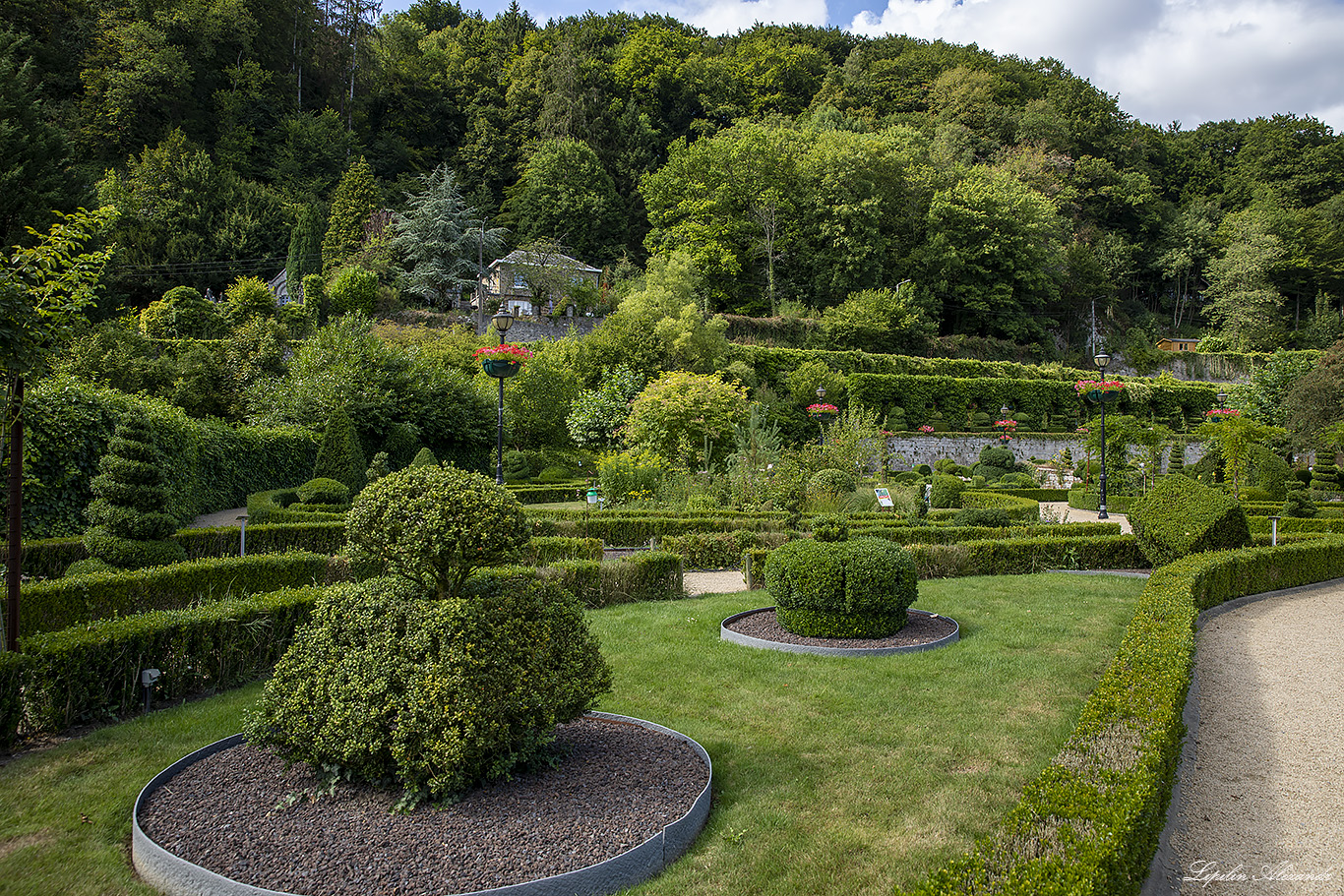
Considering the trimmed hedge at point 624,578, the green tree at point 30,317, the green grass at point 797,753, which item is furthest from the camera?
the trimmed hedge at point 624,578

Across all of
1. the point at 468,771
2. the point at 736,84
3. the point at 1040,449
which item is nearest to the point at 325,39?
the point at 736,84

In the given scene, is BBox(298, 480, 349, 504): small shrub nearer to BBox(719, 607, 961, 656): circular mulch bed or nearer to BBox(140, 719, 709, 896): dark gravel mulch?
BBox(719, 607, 961, 656): circular mulch bed

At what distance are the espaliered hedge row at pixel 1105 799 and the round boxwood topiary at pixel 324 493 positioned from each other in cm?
1318

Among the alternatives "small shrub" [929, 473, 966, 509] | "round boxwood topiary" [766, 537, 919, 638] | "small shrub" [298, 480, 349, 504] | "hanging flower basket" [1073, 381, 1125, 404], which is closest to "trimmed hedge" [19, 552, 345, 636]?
"round boxwood topiary" [766, 537, 919, 638]

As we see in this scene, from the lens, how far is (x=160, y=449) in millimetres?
13742

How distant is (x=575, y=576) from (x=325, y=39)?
54.1 meters

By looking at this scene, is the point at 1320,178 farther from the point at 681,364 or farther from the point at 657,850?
the point at 657,850

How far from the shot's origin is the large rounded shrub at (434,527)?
3703 millimetres

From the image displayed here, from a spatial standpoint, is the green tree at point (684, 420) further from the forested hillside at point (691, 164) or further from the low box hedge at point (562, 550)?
the forested hillside at point (691, 164)

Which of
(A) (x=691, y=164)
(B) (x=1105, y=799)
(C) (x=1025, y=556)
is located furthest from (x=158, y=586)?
(A) (x=691, y=164)

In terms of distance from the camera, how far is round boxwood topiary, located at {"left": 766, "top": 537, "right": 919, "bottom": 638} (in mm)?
6953

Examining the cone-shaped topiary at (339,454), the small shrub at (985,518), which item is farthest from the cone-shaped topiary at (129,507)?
the small shrub at (985,518)

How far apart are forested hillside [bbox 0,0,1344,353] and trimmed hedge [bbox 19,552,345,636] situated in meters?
25.7

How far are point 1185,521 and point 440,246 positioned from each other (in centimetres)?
3363
